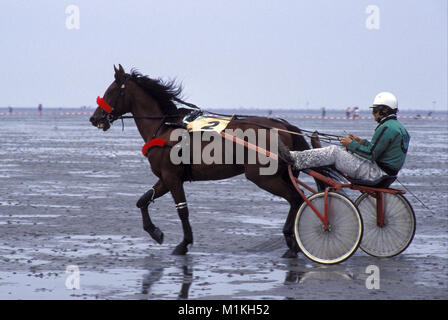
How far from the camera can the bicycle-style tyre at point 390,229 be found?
10117 mm

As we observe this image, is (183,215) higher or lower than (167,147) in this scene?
lower

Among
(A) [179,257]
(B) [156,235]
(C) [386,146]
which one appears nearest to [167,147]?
(B) [156,235]

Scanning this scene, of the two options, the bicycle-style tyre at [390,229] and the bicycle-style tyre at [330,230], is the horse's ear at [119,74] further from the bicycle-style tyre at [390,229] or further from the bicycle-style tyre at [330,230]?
the bicycle-style tyre at [390,229]

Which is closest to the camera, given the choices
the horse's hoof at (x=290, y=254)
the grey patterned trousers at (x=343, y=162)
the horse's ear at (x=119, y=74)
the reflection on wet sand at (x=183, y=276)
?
the reflection on wet sand at (x=183, y=276)

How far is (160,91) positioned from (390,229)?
3.38m

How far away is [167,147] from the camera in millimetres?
10422

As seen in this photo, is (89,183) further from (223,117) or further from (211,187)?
(223,117)

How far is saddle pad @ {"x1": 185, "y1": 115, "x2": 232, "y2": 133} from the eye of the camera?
33.8 ft
